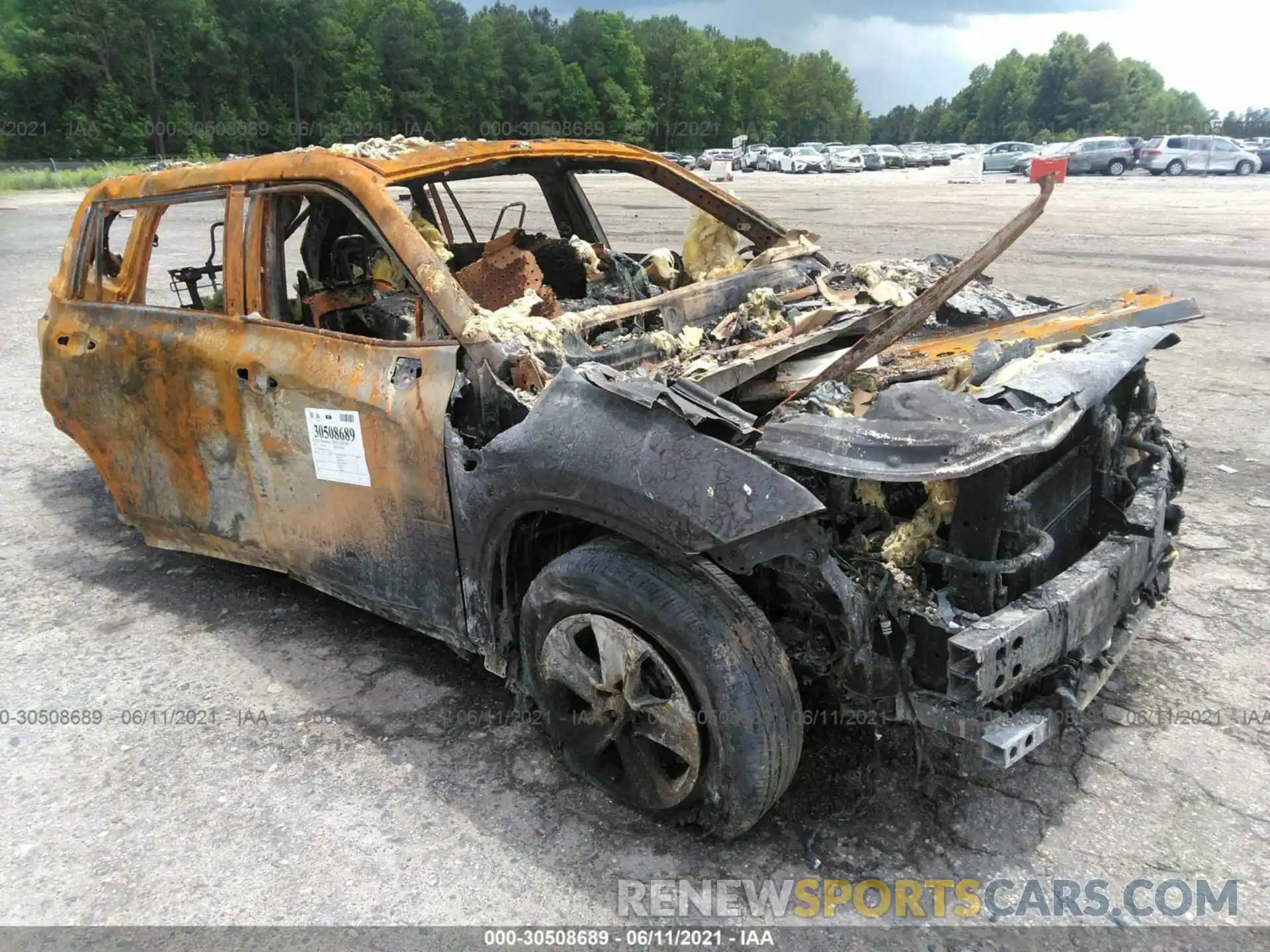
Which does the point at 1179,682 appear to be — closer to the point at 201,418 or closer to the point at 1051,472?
the point at 1051,472

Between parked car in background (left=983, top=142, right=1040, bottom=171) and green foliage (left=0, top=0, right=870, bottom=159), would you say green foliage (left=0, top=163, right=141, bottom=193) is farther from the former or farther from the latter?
parked car in background (left=983, top=142, right=1040, bottom=171)

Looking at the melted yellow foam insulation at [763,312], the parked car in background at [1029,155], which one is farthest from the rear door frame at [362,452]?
the parked car in background at [1029,155]

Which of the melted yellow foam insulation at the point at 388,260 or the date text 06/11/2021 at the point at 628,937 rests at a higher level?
the melted yellow foam insulation at the point at 388,260

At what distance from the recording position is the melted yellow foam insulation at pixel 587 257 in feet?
13.5

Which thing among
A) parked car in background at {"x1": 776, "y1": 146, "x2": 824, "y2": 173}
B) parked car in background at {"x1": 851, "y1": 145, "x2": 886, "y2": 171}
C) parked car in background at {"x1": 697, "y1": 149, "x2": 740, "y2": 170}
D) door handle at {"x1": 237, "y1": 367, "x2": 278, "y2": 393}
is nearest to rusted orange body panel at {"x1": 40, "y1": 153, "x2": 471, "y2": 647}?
door handle at {"x1": 237, "y1": 367, "x2": 278, "y2": 393}

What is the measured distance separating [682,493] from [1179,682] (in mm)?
2089

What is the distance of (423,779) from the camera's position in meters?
2.84

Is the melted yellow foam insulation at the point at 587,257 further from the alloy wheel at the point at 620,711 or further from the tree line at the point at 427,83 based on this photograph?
the tree line at the point at 427,83

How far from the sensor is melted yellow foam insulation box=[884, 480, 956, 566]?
2.46 metres

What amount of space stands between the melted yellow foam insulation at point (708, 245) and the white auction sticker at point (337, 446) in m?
2.09

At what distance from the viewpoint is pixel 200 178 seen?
12.4 feet

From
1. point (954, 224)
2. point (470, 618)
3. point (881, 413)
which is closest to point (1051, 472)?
point (881, 413)

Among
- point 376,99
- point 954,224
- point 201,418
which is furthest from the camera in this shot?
point 376,99

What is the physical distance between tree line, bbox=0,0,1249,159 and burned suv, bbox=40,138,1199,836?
167ft
